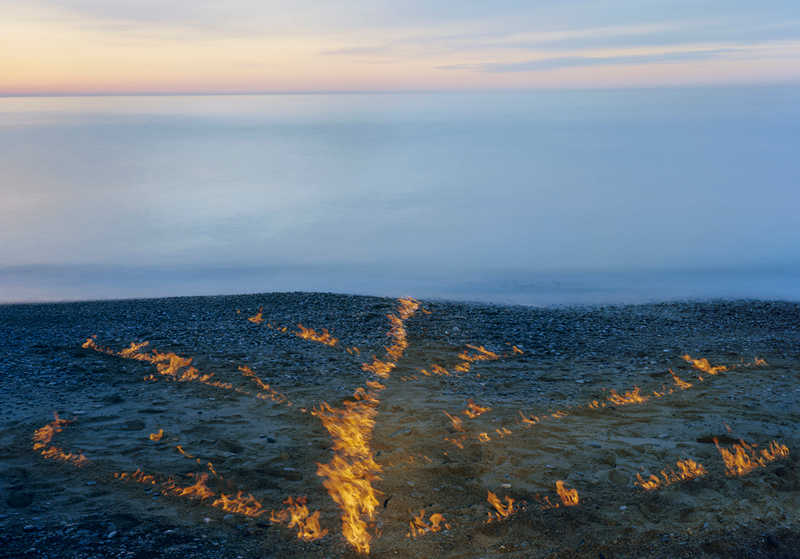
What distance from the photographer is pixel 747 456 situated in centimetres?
607

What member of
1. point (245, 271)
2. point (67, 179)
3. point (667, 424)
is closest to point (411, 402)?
point (667, 424)

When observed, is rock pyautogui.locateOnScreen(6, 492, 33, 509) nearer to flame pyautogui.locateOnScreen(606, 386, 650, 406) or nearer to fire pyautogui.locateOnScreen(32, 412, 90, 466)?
fire pyautogui.locateOnScreen(32, 412, 90, 466)

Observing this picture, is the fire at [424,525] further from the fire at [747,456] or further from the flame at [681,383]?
the flame at [681,383]

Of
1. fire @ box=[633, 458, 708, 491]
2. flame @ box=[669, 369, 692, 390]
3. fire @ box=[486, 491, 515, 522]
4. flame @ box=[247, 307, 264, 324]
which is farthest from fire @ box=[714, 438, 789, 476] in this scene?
flame @ box=[247, 307, 264, 324]

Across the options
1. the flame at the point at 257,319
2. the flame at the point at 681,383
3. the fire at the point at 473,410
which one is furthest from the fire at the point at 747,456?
the flame at the point at 257,319

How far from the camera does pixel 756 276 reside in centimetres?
1548

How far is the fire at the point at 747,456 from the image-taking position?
5.88 meters

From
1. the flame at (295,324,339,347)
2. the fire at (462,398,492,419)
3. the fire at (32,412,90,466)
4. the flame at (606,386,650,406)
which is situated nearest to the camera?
the fire at (32,412,90,466)

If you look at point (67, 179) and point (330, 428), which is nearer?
point (330, 428)

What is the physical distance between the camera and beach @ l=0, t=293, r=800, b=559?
4.86 m

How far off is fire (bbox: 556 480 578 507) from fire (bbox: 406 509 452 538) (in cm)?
117

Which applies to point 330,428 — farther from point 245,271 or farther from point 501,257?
point 501,257

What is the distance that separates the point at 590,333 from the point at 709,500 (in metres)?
5.13

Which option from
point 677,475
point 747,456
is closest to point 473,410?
point 677,475
